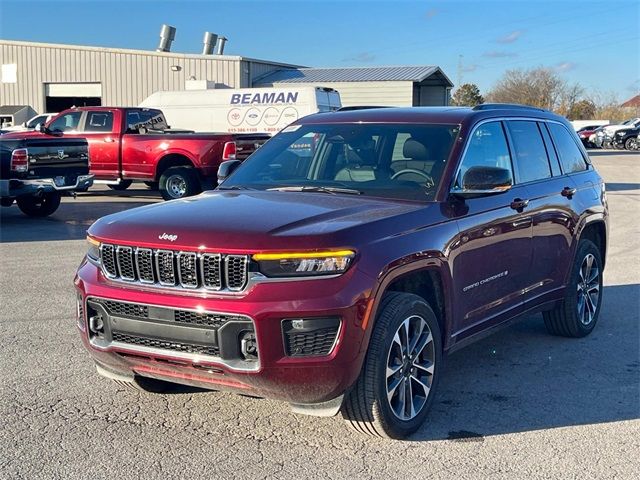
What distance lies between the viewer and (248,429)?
438cm

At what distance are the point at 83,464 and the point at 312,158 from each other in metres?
2.59

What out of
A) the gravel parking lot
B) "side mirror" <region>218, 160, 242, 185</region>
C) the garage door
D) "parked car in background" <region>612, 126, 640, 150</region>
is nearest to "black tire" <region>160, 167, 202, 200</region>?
the gravel parking lot

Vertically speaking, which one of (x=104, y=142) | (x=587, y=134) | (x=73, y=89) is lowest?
(x=104, y=142)

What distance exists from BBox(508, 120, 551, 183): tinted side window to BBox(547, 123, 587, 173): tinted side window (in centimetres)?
31

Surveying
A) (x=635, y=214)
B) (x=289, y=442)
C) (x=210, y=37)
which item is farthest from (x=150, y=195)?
(x=210, y=37)

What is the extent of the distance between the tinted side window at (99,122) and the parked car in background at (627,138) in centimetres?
3594

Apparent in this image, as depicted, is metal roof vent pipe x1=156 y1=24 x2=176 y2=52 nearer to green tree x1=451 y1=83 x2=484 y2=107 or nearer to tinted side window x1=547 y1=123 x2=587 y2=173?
tinted side window x1=547 y1=123 x2=587 y2=173

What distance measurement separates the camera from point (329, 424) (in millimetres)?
4457

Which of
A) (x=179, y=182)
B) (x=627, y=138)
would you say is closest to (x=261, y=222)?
(x=179, y=182)

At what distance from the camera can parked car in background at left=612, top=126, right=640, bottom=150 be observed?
148 ft

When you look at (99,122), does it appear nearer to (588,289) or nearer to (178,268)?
(588,289)

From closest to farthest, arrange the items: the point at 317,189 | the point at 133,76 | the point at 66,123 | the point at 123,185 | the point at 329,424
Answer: the point at 329,424 → the point at 317,189 → the point at 66,123 → the point at 123,185 → the point at 133,76

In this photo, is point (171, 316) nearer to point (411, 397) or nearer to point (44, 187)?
point (411, 397)

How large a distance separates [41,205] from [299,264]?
11.9 meters
